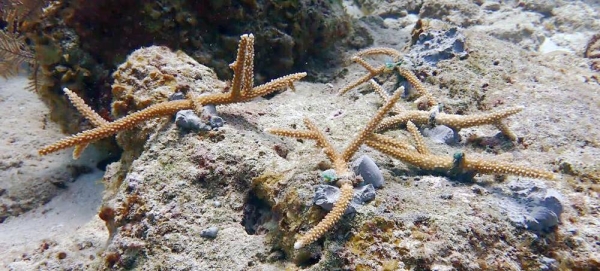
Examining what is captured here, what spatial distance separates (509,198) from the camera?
198 cm

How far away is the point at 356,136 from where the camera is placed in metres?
2.19

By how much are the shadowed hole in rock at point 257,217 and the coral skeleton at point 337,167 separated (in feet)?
1.43

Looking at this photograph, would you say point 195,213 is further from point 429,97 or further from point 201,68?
point 429,97

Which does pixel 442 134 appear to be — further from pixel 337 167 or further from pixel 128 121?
pixel 128 121

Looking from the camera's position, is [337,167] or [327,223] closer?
[327,223]

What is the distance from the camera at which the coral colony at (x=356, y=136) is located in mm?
1931

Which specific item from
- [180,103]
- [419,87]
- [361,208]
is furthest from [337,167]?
[419,87]

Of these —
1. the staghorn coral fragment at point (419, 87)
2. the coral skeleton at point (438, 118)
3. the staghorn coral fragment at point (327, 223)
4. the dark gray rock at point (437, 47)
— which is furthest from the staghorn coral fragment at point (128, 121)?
the dark gray rock at point (437, 47)

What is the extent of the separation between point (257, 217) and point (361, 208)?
759mm

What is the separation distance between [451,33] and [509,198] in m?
2.07

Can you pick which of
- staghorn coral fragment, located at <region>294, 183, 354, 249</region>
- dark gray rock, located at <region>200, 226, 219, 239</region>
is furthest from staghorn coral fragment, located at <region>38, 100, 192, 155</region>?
staghorn coral fragment, located at <region>294, 183, 354, 249</region>

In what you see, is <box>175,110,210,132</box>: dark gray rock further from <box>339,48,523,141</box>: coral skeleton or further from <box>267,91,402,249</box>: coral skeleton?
<box>339,48,523,141</box>: coral skeleton

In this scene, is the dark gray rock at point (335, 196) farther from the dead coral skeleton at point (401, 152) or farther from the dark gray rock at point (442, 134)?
the dark gray rock at point (442, 134)

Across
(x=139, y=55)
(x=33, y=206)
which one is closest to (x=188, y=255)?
(x=139, y=55)
